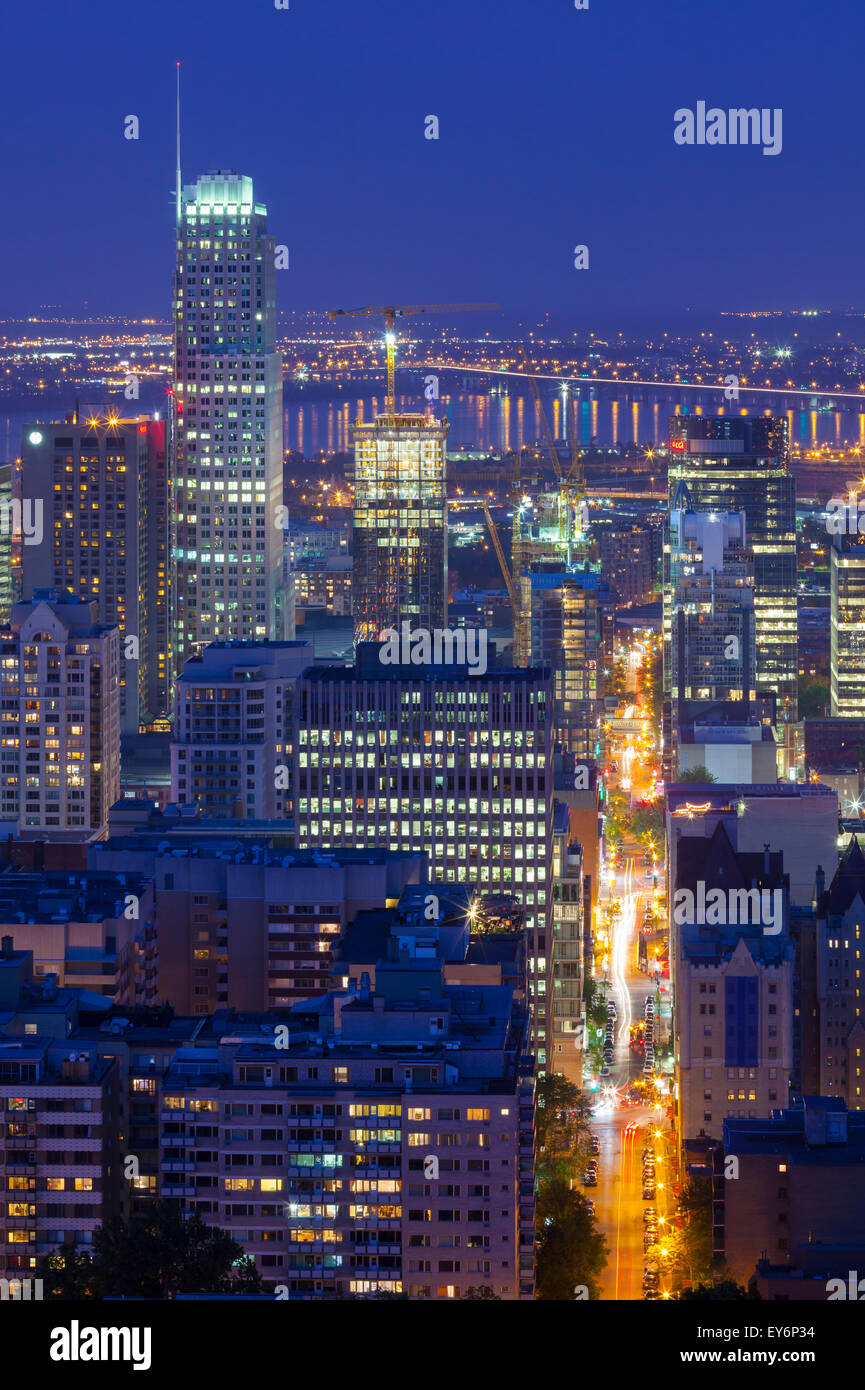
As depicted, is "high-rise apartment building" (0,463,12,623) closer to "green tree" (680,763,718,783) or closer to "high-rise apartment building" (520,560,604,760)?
"high-rise apartment building" (520,560,604,760)

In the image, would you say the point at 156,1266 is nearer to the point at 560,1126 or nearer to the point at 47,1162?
the point at 47,1162

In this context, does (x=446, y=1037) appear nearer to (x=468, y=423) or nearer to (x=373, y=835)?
(x=373, y=835)

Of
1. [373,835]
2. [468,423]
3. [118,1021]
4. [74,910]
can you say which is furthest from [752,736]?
[468,423]

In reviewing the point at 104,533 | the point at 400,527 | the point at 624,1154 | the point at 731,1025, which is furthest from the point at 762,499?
the point at 624,1154

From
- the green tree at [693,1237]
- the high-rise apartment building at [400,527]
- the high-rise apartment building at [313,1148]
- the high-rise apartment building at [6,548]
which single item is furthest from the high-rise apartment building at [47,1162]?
the high-rise apartment building at [400,527]

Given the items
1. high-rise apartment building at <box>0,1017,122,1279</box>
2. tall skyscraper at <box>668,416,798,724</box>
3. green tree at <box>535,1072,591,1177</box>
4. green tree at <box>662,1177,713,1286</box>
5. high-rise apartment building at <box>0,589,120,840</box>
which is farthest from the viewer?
tall skyscraper at <box>668,416,798,724</box>

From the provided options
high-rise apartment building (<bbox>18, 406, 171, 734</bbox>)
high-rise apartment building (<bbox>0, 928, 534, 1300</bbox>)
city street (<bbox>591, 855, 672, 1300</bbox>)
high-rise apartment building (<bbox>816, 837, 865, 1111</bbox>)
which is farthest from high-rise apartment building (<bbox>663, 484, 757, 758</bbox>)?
high-rise apartment building (<bbox>0, 928, 534, 1300</bbox>)

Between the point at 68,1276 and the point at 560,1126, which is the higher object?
the point at 68,1276

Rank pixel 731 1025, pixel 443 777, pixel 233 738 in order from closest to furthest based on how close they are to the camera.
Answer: pixel 731 1025 → pixel 443 777 → pixel 233 738
